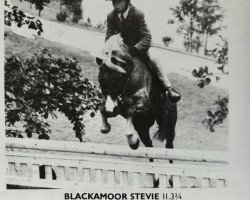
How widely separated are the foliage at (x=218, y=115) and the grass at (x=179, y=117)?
28 mm

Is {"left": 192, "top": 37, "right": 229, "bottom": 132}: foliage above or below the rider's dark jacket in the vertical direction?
below

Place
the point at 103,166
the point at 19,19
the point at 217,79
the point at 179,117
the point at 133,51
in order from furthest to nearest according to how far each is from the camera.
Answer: the point at 217,79, the point at 179,117, the point at 133,51, the point at 103,166, the point at 19,19

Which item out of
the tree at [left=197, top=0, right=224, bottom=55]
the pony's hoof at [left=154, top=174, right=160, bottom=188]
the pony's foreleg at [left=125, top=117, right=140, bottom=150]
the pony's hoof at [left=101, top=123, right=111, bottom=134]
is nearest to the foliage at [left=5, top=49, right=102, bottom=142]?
the pony's hoof at [left=101, top=123, right=111, bottom=134]

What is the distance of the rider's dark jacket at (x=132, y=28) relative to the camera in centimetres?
346

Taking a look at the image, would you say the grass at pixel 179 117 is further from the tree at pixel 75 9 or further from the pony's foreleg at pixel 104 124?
the tree at pixel 75 9

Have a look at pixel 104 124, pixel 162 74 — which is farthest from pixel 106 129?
pixel 162 74

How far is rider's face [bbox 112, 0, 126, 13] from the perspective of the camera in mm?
3456

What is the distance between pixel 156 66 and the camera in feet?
11.6

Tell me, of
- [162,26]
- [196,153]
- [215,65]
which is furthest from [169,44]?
[196,153]

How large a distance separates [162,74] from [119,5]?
49 cm

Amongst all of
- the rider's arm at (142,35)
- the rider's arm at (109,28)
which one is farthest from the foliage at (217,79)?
the rider's arm at (109,28)

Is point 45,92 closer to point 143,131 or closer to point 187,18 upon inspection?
point 143,131

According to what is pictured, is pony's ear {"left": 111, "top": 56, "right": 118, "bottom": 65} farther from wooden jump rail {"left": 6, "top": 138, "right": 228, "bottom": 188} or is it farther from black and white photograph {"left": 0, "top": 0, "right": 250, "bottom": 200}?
wooden jump rail {"left": 6, "top": 138, "right": 228, "bottom": 188}

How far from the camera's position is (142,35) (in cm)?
350
